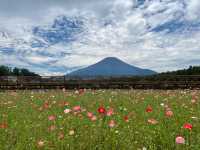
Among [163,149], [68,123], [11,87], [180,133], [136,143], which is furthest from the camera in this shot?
[11,87]

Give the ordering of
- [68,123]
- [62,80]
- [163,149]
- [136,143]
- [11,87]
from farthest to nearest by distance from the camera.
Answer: [62,80] → [11,87] → [68,123] → [136,143] → [163,149]

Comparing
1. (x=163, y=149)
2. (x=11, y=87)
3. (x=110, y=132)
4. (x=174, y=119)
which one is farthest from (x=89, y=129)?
(x=11, y=87)

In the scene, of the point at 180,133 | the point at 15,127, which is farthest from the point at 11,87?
the point at 180,133

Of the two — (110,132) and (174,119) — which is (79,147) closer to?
(110,132)

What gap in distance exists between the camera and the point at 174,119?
7.14 meters

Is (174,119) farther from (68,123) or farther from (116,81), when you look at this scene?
(116,81)

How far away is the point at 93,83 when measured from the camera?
32.9 meters

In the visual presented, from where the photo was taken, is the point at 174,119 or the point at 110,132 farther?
the point at 174,119

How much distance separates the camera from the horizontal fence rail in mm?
30922

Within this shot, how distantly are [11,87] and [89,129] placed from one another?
2598 centimetres

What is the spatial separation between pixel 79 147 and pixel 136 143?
80cm

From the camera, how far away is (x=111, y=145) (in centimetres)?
469

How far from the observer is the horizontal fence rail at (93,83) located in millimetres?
30922

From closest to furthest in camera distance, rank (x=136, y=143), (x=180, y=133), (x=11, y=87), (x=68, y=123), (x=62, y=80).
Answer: (x=136, y=143), (x=180, y=133), (x=68, y=123), (x=11, y=87), (x=62, y=80)
